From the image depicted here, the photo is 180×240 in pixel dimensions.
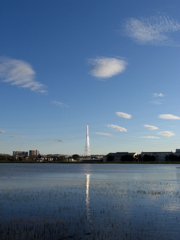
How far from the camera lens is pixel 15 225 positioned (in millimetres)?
20422

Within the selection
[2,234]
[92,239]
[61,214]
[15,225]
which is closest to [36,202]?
[61,214]

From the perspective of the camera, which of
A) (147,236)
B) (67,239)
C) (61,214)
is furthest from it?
(61,214)

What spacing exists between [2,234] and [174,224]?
42.8 ft

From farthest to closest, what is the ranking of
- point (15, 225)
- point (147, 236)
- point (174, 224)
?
point (174, 224), point (15, 225), point (147, 236)

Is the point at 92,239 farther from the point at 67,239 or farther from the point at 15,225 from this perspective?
the point at 15,225

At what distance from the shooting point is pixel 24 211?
25.9 metres

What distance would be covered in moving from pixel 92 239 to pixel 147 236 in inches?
153

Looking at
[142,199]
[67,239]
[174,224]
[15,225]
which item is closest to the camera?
[67,239]

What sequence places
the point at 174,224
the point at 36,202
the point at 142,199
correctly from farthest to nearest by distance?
the point at 142,199 → the point at 36,202 → the point at 174,224

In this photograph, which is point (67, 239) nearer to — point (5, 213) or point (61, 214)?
point (61, 214)

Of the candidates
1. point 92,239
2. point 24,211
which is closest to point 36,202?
point 24,211

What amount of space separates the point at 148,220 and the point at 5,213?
41.6 feet

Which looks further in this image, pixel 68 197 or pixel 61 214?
pixel 68 197

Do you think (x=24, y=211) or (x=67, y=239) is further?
(x=24, y=211)
